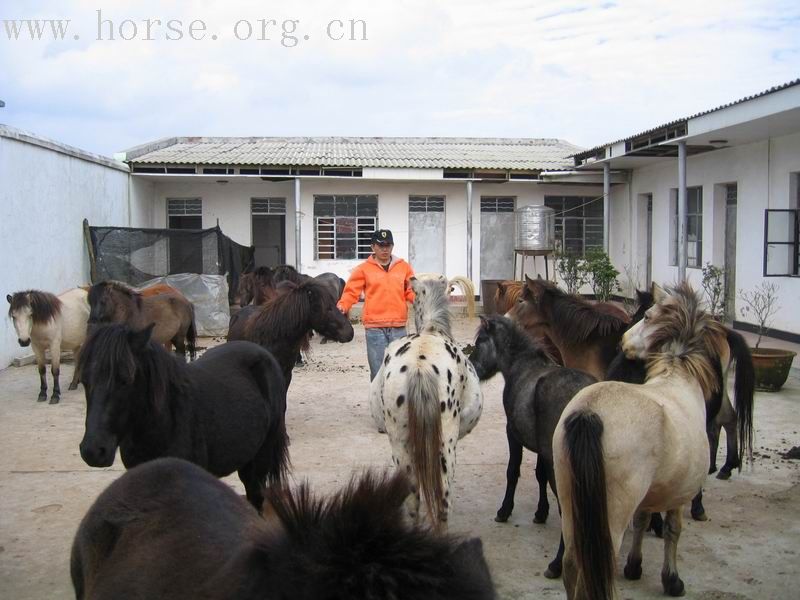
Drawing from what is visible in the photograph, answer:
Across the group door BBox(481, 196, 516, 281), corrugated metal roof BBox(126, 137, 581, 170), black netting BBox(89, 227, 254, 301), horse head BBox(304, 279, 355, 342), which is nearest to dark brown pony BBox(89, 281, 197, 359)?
horse head BBox(304, 279, 355, 342)

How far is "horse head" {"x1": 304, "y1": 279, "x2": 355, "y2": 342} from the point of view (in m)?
6.69

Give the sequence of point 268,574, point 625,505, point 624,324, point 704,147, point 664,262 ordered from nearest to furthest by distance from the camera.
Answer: point 268,574 < point 625,505 < point 624,324 < point 704,147 < point 664,262

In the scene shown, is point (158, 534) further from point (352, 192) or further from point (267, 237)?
point (267, 237)

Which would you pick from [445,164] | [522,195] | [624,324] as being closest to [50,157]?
[445,164]

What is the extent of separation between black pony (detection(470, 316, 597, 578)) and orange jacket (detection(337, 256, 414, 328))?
5.40 ft

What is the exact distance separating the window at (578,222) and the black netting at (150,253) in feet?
33.5

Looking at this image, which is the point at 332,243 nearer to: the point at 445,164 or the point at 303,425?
the point at 445,164

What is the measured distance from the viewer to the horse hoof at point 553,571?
3974 mm

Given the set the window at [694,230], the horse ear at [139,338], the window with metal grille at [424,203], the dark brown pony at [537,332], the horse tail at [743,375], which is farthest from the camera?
the window with metal grille at [424,203]

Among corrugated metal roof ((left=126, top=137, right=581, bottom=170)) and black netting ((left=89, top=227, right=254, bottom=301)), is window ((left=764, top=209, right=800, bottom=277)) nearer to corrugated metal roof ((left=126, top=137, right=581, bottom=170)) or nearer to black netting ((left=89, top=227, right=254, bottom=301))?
corrugated metal roof ((left=126, top=137, right=581, bottom=170))

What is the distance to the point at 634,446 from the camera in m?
3.19

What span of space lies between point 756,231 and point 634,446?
1155 centimetres

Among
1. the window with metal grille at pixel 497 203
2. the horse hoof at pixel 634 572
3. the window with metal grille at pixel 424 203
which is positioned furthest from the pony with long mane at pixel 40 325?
the window with metal grille at pixel 497 203

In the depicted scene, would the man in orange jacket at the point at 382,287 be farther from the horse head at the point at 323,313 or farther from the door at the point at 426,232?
the door at the point at 426,232
